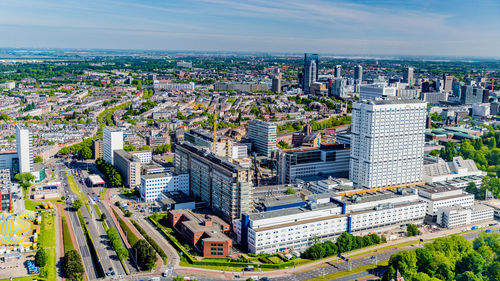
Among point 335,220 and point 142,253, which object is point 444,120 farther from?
point 142,253

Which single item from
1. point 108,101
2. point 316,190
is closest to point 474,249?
point 316,190

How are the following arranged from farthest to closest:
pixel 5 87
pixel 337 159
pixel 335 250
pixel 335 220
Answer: pixel 5 87, pixel 337 159, pixel 335 220, pixel 335 250

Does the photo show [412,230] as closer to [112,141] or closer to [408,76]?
[112,141]

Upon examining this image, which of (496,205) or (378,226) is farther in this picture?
(496,205)

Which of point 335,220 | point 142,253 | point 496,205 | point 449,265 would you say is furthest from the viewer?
point 496,205

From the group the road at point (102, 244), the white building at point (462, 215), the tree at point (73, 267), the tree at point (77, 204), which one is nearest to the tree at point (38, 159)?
the road at point (102, 244)

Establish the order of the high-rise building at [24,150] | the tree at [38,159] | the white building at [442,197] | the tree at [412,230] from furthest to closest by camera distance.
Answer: the tree at [38,159] < the high-rise building at [24,150] < the white building at [442,197] < the tree at [412,230]

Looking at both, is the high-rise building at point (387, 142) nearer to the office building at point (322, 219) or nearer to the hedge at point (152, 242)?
the office building at point (322, 219)
